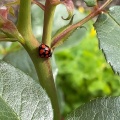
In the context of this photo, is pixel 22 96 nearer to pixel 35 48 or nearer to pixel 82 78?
pixel 35 48

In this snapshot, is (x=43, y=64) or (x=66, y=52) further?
(x=66, y=52)

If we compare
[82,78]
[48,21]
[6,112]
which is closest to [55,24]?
[48,21]

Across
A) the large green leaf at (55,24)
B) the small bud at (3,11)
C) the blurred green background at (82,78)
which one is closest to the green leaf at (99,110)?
the small bud at (3,11)

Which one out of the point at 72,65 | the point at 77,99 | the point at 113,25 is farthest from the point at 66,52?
the point at 113,25

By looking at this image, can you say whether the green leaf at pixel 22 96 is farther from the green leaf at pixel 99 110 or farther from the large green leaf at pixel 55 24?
the large green leaf at pixel 55 24

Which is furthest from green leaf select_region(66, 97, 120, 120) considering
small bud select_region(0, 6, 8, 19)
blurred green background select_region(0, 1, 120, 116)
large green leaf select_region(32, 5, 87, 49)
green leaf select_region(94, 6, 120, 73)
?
blurred green background select_region(0, 1, 120, 116)

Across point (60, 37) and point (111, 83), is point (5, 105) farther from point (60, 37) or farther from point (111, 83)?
point (111, 83)
